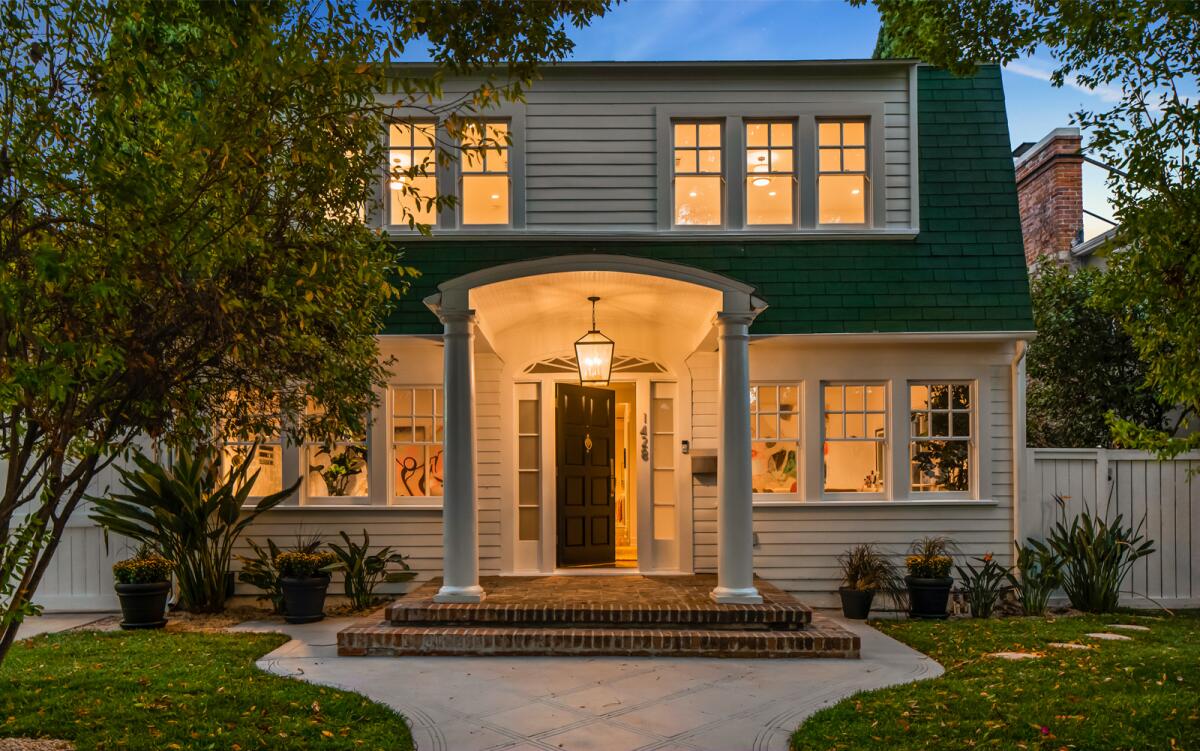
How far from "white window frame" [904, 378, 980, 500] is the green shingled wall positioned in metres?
0.67

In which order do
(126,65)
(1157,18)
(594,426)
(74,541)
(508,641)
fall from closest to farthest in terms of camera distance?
(126,65), (1157,18), (508,641), (74,541), (594,426)

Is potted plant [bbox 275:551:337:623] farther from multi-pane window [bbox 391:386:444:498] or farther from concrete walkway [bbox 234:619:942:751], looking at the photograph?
multi-pane window [bbox 391:386:444:498]

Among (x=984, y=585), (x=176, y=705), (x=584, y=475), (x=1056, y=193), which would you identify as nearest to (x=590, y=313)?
(x=584, y=475)

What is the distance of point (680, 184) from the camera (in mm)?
9992

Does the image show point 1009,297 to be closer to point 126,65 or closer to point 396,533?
point 396,533

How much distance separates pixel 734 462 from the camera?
26.2 feet

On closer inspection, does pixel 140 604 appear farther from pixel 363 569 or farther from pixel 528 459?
pixel 528 459

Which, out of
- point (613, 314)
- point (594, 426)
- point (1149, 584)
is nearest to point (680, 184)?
point (613, 314)

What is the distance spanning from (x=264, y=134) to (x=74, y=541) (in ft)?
23.8

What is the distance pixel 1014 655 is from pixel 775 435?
3.52 m

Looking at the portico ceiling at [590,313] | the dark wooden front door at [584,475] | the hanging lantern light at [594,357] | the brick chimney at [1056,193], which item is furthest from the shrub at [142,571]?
the brick chimney at [1056,193]

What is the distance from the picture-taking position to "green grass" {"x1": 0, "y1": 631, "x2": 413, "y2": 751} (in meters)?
4.89

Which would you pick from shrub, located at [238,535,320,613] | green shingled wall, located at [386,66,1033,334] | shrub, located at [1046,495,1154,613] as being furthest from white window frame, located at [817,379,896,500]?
shrub, located at [238,535,320,613]

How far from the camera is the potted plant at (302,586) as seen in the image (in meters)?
8.65
